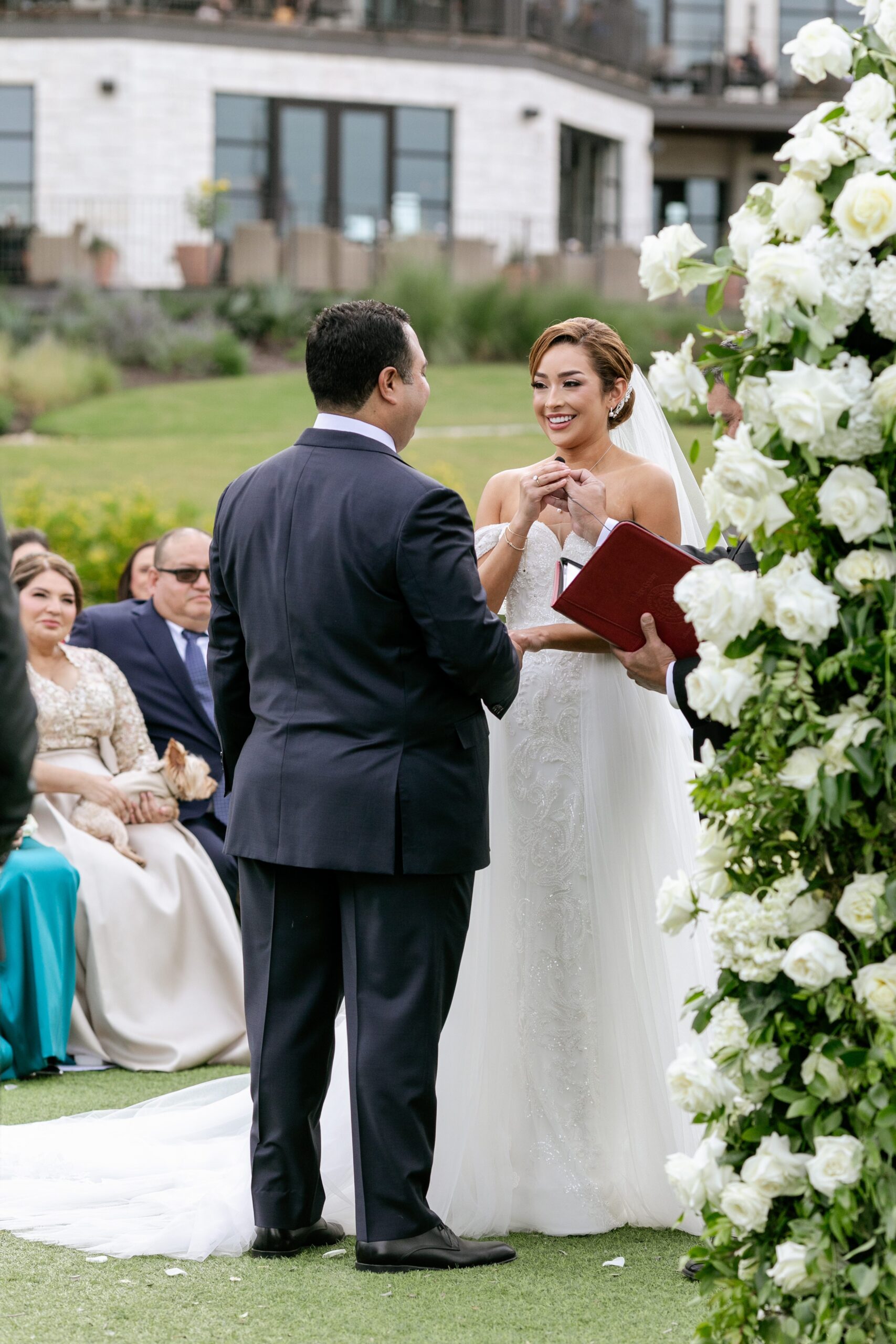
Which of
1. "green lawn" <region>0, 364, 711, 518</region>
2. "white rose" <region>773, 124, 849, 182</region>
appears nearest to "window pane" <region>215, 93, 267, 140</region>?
"green lawn" <region>0, 364, 711, 518</region>

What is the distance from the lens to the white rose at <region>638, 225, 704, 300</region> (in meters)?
2.76

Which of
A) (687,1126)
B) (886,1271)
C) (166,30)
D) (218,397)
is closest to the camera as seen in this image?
(886,1271)

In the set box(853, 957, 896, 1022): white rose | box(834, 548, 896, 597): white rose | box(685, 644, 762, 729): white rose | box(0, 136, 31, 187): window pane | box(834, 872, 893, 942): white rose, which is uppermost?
box(0, 136, 31, 187): window pane

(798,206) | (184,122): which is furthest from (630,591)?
(184,122)

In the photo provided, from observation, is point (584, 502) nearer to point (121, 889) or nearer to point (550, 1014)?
point (550, 1014)

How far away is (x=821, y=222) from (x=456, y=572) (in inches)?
55.3

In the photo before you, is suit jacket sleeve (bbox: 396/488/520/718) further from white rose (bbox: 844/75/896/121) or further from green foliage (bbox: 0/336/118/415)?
green foliage (bbox: 0/336/118/415)

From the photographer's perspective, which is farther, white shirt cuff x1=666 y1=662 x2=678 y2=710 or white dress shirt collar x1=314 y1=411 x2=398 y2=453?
white dress shirt collar x1=314 y1=411 x2=398 y2=453

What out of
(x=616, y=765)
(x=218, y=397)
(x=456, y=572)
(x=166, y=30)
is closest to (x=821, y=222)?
(x=456, y=572)

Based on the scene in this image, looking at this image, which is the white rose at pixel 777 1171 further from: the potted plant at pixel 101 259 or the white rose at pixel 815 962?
the potted plant at pixel 101 259

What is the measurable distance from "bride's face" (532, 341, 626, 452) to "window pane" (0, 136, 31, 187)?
944 inches

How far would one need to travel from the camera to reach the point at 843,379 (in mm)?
2602

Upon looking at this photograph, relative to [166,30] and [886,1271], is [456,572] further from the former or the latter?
[166,30]

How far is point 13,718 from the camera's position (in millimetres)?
2617
